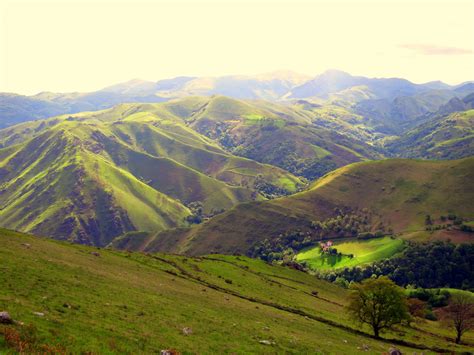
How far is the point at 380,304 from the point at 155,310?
160 ft

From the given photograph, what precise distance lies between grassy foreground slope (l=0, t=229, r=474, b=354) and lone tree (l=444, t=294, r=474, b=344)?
334 centimetres

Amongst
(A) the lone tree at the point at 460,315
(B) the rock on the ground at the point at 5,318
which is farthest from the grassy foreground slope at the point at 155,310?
(A) the lone tree at the point at 460,315

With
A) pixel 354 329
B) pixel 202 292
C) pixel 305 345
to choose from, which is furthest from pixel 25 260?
pixel 354 329

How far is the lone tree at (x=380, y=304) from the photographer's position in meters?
76.8

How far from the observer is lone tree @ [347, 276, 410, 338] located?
76.8 meters

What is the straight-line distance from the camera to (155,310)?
169 feet

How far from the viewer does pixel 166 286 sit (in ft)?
240

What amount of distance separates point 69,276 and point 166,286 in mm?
20987

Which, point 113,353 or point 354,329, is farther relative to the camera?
point 354,329

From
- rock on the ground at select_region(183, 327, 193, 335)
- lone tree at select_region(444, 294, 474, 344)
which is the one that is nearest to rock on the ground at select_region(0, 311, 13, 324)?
rock on the ground at select_region(183, 327, 193, 335)

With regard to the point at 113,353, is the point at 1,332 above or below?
above

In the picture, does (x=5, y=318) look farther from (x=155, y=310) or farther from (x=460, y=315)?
(x=460, y=315)

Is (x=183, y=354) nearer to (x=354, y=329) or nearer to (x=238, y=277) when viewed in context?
(x=354, y=329)

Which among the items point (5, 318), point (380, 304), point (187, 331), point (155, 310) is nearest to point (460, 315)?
point (380, 304)
